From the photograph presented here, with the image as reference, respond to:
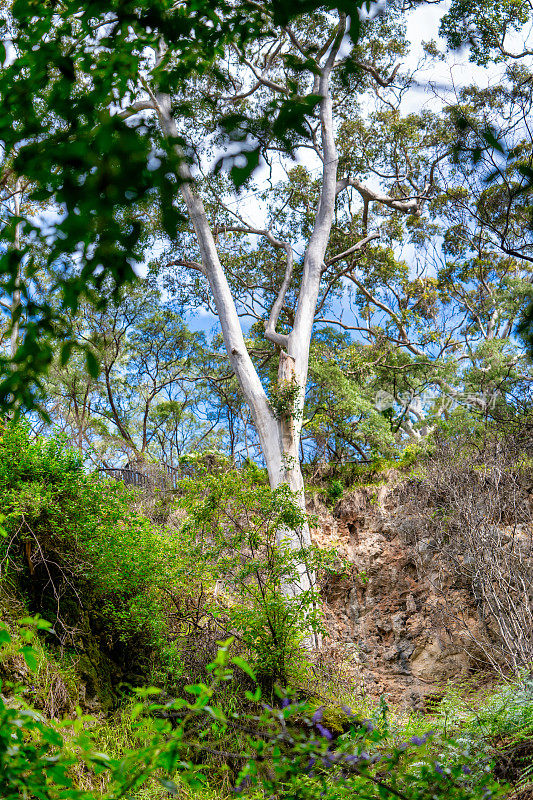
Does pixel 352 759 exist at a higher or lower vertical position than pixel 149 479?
lower

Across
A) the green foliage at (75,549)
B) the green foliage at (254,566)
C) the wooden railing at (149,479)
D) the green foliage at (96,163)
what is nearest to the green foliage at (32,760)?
the green foliage at (96,163)

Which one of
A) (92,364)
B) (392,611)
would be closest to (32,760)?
(92,364)

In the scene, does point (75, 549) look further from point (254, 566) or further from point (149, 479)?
point (149, 479)

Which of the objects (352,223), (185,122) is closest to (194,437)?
(352,223)

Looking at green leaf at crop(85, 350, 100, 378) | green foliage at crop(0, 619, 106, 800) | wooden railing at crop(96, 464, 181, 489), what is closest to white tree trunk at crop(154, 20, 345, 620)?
wooden railing at crop(96, 464, 181, 489)

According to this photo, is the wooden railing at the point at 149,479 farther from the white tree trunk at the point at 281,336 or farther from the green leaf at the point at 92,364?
the green leaf at the point at 92,364

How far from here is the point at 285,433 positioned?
299 inches

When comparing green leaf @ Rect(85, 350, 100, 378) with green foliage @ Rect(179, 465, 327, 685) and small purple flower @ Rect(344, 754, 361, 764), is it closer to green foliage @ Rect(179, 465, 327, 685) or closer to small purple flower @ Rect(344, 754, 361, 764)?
small purple flower @ Rect(344, 754, 361, 764)

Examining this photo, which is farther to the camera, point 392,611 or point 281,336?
point 281,336

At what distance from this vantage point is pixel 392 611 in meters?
6.87

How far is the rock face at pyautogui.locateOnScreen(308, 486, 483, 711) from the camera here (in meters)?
5.81

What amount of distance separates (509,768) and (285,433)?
16.2ft

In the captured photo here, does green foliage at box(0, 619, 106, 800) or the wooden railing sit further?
the wooden railing

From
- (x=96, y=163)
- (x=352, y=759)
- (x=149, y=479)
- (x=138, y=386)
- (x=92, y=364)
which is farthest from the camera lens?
(x=138, y=386)
